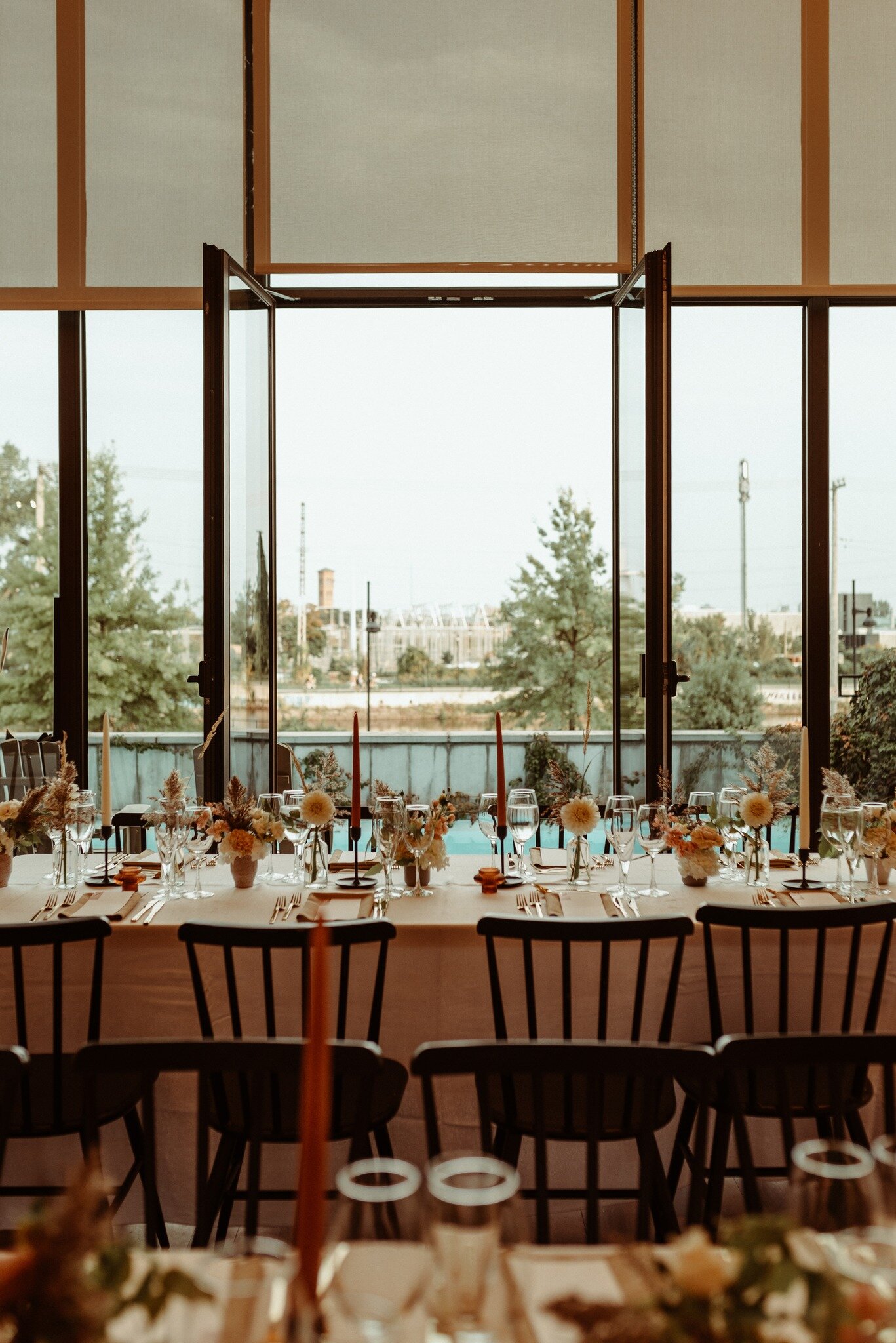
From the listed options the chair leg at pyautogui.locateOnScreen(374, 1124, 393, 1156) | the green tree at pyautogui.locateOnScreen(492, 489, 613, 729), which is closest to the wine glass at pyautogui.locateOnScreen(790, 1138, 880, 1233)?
the chair leg at pyautogui.locateOnScreen(374, 1124, 393, 1156)

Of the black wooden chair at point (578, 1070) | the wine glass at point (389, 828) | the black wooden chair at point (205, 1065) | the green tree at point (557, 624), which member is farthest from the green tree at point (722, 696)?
the black wooden chair at point (205, 1065)

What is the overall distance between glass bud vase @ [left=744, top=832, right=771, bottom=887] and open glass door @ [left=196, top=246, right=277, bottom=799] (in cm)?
195

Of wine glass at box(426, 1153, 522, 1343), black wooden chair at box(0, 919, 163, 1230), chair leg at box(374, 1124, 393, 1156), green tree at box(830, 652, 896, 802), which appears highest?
green tree at box(830, 652, 896, 802)

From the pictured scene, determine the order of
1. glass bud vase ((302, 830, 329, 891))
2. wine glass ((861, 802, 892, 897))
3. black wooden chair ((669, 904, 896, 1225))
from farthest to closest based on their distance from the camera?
glass bud vase ((302, 830, 329, 891)) < wine glass ((861, 802, 892, 897)) < black wooden chair ((669, 904, 896, 1225))

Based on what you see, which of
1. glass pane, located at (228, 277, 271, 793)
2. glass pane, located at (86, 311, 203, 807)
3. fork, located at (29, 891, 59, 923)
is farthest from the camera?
glass pane, located at (86, 311, 203, 807)

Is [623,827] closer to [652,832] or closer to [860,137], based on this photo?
[652,832]

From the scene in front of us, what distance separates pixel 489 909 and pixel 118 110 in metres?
3.91

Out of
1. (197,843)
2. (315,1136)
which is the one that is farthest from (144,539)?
(315,1136)

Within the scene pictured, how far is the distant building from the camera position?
7.83m

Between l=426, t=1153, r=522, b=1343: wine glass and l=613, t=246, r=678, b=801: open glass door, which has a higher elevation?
l=613, t=246, r=678, b=801: open glass door

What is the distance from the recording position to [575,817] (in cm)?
300

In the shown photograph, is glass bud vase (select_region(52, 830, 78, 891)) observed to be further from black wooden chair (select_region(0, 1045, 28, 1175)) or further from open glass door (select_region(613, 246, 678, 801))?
open glass door (select_region(613, 246, 678, 801))

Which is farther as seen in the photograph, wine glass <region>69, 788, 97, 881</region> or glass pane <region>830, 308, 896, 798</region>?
glass pane <region>830, 308, 896, 798</region>

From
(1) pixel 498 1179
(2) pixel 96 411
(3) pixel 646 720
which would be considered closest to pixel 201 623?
(2) pixel 96 411
